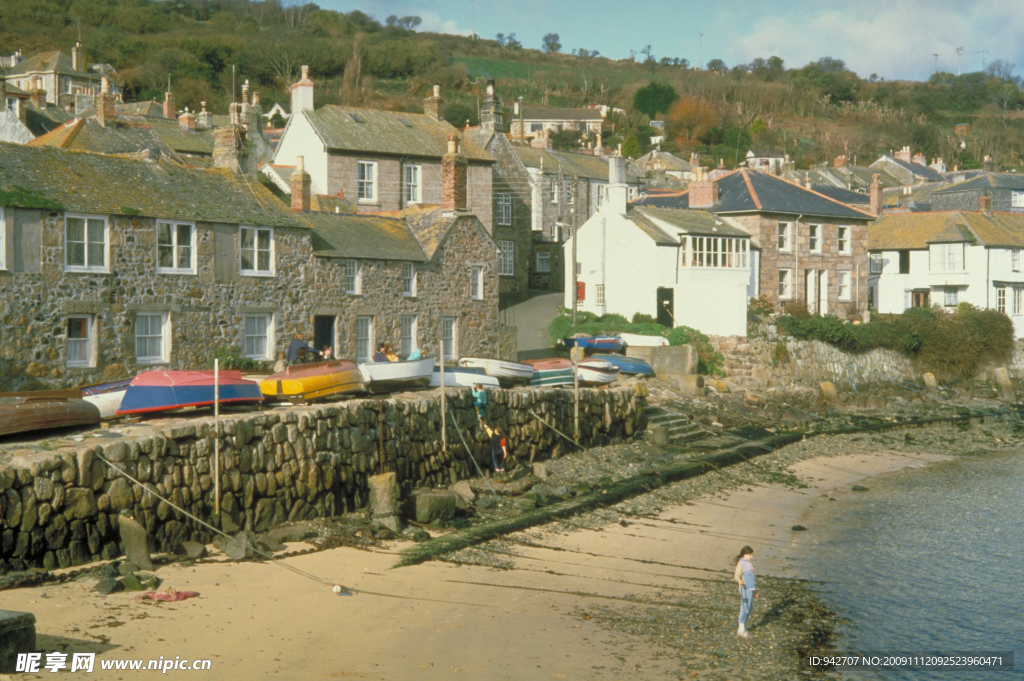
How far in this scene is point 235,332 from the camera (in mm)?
26969

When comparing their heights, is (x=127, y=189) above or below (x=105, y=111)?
below

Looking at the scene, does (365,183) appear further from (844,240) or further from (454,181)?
(844,240)

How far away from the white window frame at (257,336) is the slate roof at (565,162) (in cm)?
2690

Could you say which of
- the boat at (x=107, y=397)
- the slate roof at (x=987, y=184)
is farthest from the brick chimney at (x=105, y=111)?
the slate roof at (x=987, y=184)

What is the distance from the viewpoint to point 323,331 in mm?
29922

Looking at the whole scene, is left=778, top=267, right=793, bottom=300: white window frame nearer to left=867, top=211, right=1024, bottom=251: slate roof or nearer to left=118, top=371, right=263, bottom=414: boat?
left=867, top=211, right=1024, bottom=251: slate roof

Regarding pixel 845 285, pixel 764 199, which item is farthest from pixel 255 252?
pixel 845 285

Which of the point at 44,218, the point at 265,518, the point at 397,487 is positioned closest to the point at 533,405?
the point at 397,487

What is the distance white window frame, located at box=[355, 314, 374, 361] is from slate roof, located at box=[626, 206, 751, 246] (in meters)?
15.8

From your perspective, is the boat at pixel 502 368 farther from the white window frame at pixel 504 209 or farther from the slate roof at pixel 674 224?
the white window frame at pixel 504 209

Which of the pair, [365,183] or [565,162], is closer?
[365,183]

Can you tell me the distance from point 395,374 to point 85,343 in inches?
310

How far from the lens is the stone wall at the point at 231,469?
1324 cm

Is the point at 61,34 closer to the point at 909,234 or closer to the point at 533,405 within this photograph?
the point at 909,234
